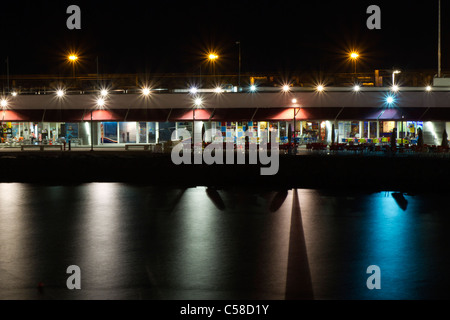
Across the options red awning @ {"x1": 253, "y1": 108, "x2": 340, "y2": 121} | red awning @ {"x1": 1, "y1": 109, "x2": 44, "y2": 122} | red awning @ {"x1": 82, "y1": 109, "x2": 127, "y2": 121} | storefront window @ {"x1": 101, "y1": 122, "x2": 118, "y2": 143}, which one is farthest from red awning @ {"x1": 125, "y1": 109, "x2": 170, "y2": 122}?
red awning @ {"x1": 1, "y1": 109, "x2": 44, "y2": 122}


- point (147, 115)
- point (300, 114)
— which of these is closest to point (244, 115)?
point (300, 114)

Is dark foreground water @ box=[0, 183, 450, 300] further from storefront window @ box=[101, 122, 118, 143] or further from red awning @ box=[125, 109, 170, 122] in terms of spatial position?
storefront window @ box=[101, 122, 118, 143]

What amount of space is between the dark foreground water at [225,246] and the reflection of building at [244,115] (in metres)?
22.1

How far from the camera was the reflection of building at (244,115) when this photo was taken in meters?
38.5

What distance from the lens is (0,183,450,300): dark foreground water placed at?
7574mm

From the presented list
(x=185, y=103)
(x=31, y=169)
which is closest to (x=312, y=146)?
(x=185, y=103)

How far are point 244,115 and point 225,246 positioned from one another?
97.5 ft

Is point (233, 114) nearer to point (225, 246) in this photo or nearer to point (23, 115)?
point (23, 115)

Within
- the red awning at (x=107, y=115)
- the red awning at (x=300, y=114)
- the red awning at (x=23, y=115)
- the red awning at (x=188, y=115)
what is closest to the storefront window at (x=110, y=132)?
the red awning at (x=107, y=115)

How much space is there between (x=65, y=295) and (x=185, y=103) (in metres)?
33.6

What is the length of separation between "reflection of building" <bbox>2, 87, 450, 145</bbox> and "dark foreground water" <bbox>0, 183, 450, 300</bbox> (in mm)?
22085

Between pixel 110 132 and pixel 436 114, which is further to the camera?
pixel 110 132

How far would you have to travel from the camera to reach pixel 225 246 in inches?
402

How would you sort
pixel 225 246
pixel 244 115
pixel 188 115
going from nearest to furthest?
pixel 225 246, pixel 244 115, pixel 188 115
